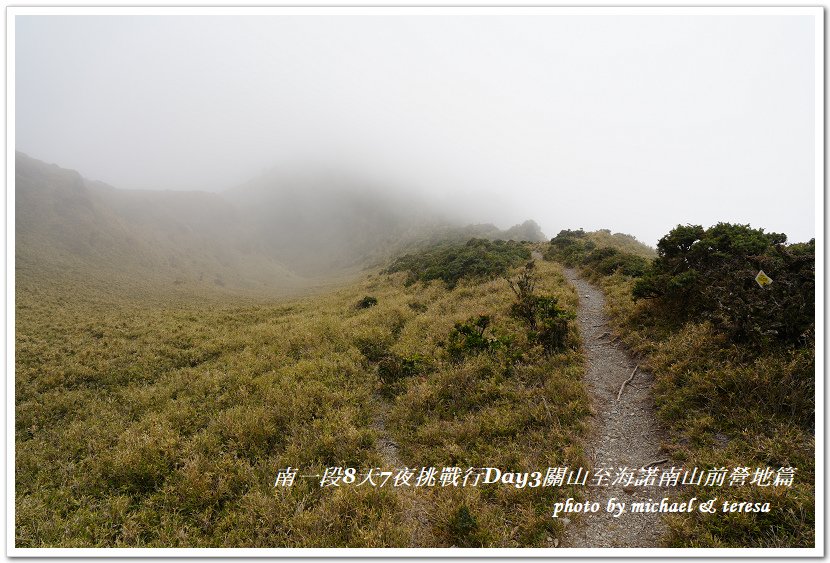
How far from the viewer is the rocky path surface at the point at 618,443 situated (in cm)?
464

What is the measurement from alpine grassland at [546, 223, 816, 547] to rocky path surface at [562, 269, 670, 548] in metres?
0.30

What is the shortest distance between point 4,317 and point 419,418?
887cm

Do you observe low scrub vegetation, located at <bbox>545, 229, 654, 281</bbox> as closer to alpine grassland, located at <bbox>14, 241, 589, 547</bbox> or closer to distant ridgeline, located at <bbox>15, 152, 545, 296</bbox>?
alpine grassland, located at <bbox>14, 241, 589, 547</bbox>

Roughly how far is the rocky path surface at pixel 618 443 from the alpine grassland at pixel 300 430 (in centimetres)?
40

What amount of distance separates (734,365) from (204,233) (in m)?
92.3

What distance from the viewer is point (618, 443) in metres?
6.21

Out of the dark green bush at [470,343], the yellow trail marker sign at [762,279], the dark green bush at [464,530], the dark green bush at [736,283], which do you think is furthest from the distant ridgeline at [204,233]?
the yellow trail marker sign at [762,279]

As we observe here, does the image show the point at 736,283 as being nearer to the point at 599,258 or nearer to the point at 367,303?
the point at 599,258

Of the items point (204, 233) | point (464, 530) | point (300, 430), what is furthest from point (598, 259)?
point (204, 233)

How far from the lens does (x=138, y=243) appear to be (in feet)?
172

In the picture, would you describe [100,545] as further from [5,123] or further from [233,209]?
[233,209]

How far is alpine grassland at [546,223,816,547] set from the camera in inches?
176

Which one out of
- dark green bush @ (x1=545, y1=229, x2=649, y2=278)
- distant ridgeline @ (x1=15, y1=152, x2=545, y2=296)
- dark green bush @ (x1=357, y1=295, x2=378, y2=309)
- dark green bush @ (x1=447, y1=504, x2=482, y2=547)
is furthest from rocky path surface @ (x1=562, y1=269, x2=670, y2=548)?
distant ridgeline @ (x1=15, y1=152, x2=545, y2=296)

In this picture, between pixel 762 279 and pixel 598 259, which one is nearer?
pixel 762 279
